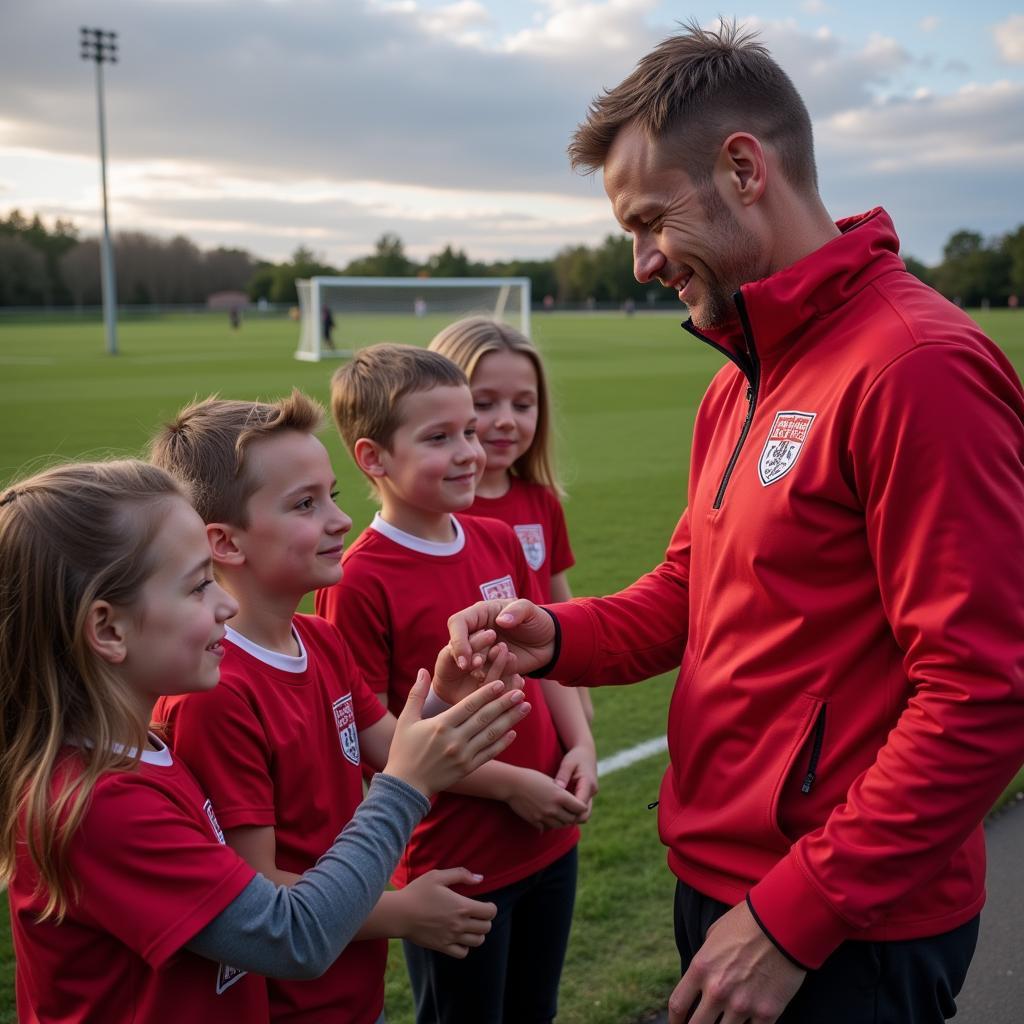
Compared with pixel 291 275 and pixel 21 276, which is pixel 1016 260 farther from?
pixel 21 276

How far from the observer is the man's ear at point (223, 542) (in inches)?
90.0

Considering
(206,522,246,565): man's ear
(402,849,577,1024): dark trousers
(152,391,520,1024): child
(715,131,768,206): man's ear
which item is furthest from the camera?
(402,849,577,1024): dark trousers

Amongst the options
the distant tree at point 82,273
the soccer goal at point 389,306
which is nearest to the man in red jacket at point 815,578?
the soccer goal at point 389,306

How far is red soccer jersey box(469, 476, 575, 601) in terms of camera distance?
3516mm

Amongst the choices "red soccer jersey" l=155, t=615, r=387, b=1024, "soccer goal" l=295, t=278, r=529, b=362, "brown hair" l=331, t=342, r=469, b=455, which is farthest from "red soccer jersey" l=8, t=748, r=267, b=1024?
"soccer goal" l=295, t=278, r=529, b=362

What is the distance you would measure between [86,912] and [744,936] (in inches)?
42.9

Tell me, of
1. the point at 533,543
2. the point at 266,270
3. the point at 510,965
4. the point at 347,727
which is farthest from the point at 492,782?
the point at 266,270

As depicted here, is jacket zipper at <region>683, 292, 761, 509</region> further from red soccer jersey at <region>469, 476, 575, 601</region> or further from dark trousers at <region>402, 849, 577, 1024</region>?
red soccer jersey at <region>469, 476, 575, 601</region>

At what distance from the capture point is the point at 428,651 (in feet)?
8.95

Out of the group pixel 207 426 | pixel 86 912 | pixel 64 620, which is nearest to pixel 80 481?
pixel 64 620

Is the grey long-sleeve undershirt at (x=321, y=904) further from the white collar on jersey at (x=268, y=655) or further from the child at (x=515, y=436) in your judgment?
the child at (x=515, y=436)

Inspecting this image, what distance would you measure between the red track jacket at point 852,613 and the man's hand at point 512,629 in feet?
1.16

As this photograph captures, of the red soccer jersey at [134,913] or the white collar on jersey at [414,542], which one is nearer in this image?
the red soccer jersey at [134,913]

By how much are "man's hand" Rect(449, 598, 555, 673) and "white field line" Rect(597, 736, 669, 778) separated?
244cm
